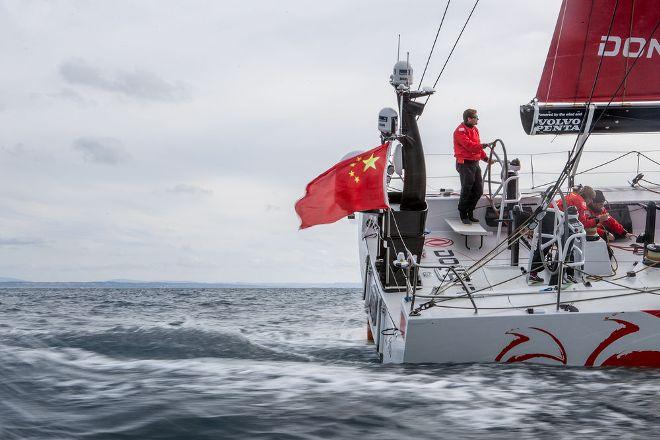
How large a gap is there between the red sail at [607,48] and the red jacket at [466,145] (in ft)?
6.85

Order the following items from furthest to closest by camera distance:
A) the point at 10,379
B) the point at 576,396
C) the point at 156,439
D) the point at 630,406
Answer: the point at 10,379 → the point at 576,396 → the point at 630,406 → the point at 156,439

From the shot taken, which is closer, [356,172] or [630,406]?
[630,406]

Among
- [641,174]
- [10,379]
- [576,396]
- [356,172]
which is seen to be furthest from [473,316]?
[641,174]

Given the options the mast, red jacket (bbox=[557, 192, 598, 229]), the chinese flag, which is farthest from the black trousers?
the chinese flag

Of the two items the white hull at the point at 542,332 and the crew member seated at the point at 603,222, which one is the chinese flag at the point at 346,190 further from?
the crew member seated at the point at 603,222

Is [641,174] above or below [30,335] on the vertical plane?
above

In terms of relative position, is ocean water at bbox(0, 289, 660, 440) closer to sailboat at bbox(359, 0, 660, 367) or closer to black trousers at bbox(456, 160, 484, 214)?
sailboat at bbox(359, 0, 660, 367)

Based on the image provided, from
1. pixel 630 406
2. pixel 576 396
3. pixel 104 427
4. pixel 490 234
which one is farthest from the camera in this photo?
pixel 490 234

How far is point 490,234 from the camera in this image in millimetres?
10672

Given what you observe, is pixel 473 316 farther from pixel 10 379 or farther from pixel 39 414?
pixel 10 379

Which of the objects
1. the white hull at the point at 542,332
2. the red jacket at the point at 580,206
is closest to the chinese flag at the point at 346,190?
the white hull at the point at 542,332

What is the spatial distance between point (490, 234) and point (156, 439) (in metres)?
7.23

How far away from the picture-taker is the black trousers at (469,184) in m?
10.3

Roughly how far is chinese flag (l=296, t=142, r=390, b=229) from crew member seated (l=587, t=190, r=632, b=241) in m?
3.15
